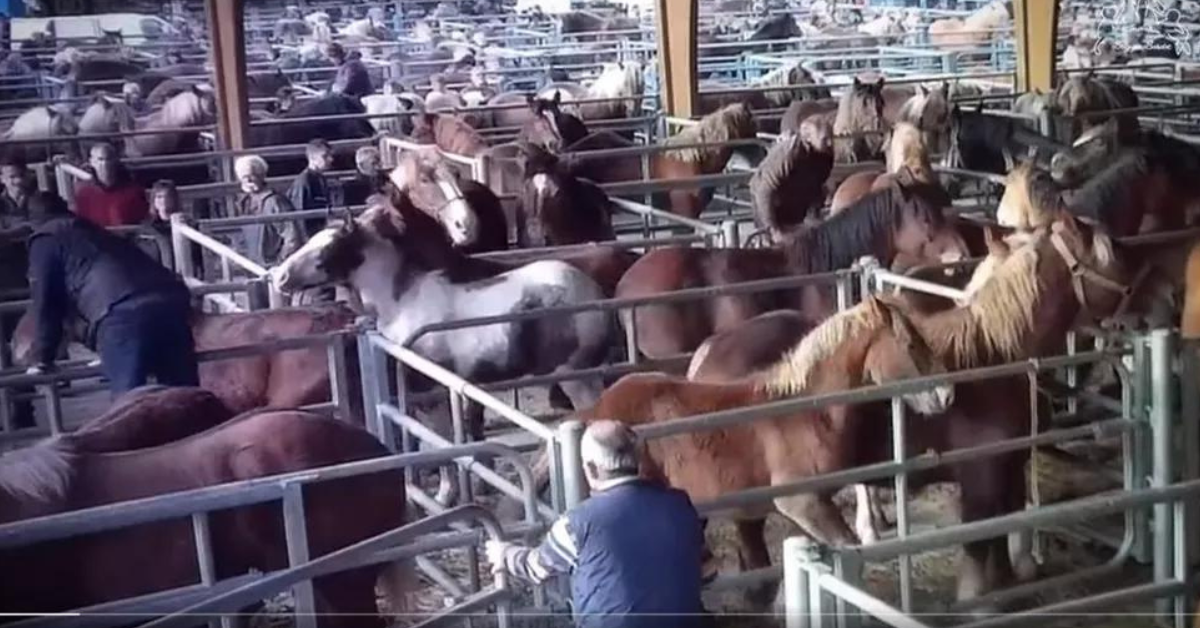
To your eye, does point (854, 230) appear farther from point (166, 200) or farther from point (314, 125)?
point (314, 125)

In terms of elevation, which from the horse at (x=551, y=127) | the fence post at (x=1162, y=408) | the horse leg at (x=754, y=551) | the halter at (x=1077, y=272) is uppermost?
the horse at (x=551, y=127)

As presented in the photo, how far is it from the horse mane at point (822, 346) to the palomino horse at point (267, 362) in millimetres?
1860

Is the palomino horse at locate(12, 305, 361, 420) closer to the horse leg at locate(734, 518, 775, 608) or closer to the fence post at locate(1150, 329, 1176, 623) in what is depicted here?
the horse leg at locate(734, 518, 775, 608)

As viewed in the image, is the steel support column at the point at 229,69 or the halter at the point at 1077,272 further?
the steel support column at the point at 229,69

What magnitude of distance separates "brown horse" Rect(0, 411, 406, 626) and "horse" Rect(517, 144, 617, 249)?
14.0 ft

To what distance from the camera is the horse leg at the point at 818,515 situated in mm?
4984

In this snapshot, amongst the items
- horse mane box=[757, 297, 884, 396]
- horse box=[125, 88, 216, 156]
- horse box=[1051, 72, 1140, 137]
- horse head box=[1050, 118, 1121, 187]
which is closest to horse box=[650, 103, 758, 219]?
horse head box=[1050, 118, 1121, 187]

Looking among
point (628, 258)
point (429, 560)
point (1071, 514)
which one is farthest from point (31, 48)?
point (1071, 514)

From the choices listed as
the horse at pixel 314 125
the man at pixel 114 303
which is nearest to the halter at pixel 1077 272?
the man at pixel 114 303

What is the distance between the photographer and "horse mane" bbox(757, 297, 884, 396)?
5035 mm

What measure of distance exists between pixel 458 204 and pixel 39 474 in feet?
14.0

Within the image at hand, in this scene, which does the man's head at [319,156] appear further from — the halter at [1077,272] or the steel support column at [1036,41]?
the steel support column at [1036,41]

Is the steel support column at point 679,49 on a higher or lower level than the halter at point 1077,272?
higher
